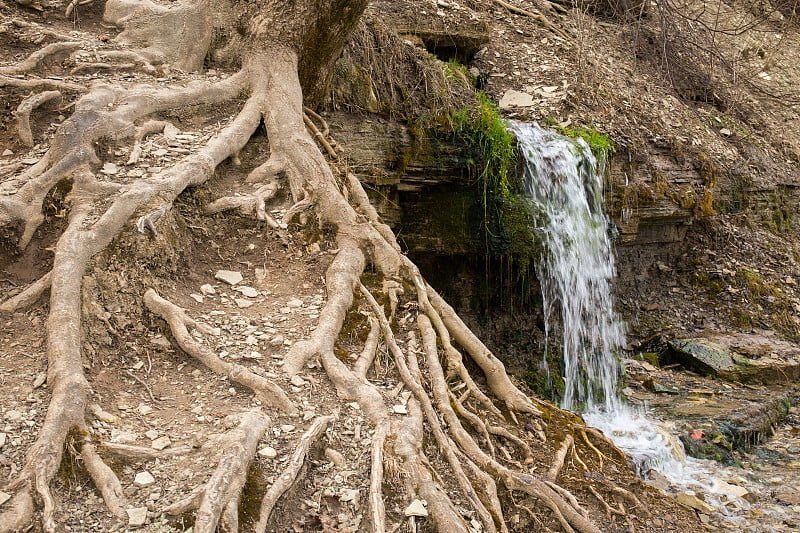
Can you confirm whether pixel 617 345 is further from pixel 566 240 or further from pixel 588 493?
pixel 588 493

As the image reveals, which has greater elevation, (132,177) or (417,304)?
A: (132,177)

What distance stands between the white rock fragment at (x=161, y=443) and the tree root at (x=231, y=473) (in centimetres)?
26

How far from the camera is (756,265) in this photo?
10.0m

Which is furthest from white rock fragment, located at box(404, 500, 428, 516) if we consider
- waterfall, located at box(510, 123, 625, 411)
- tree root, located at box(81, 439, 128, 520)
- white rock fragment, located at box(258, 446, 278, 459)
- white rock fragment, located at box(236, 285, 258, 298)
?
waterfall, located at box(510, 123, 625, 411)

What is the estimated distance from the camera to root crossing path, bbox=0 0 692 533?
2.80m

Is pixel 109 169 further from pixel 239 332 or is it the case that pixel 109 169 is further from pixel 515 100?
pixel 515 100

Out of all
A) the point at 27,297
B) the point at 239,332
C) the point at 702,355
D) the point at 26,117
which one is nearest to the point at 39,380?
the point at 27,297

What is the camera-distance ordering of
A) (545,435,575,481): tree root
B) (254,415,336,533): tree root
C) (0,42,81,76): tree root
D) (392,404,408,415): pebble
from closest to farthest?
1. (254,415,336,533): tree root
2. (392,404,408,415): pebble
3. (545,435,575,481): tree root
4. (0,42,81,76): tree root

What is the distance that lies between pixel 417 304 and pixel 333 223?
77cm

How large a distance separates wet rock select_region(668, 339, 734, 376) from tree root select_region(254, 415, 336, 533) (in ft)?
19.4

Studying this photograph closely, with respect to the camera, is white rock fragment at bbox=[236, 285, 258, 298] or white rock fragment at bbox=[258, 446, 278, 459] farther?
white rock fragment at bbox=[236, 285, 258, 298]

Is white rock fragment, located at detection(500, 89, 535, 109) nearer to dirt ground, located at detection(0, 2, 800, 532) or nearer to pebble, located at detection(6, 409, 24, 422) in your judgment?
dirt ground, located at detection(0, 2, 800, 532)

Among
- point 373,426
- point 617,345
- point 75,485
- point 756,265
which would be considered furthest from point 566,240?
point 75,485

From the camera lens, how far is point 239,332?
11.9 feet
